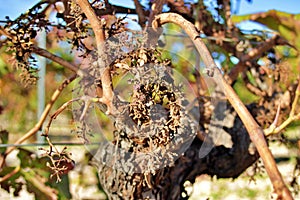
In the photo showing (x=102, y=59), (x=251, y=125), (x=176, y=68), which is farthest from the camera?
(x=176, y=68)

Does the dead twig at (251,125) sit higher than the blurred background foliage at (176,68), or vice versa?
the blurred background foliage at (176,68)

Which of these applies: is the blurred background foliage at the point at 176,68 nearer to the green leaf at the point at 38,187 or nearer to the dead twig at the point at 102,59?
the green leaf at the point at 38,187

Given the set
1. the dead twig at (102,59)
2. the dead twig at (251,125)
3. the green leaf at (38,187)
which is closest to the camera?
the dead twig at (251,125)

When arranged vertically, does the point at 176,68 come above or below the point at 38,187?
above

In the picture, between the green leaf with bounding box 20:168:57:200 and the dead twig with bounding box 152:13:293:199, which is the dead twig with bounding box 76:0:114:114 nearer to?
the dead twig with bounding box 152:13:293:199

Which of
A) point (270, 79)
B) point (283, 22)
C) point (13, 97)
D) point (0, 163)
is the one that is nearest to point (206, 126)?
point (270, 79)

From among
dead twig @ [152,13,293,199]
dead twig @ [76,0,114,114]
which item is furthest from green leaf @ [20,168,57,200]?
dead twig @ [152,13,293,199]

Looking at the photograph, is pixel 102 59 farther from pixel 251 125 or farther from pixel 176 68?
pixel 176 68

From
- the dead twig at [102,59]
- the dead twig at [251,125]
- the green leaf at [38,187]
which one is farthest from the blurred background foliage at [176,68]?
the dead twig at [251,125]

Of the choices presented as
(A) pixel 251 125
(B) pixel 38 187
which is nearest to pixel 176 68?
(B) pixel 38 187

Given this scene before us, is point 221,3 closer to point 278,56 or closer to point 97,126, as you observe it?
point 278,56

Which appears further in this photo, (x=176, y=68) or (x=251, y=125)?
(x=176, y=68)
